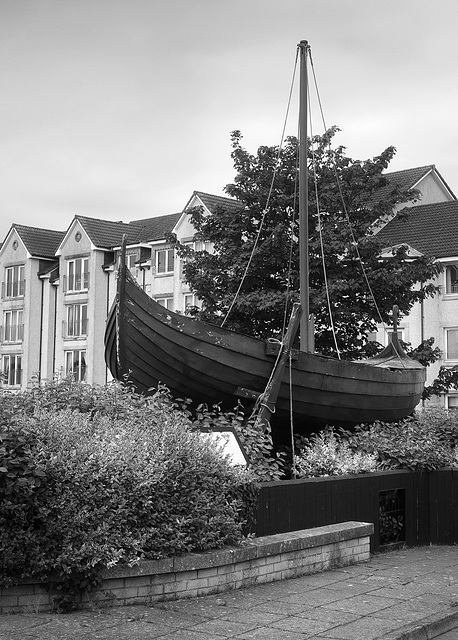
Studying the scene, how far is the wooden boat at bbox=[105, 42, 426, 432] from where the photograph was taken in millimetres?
13070

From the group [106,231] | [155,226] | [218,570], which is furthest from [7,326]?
[218,570]

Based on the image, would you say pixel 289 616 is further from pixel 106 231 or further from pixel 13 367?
pixel 13 367

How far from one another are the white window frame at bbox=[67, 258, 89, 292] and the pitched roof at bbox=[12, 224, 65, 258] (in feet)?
11.8

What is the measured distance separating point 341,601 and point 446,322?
32067 mm

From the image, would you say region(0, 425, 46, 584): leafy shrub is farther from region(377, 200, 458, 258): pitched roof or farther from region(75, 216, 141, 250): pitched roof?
region(75, 216, 141, 250): pitched roof

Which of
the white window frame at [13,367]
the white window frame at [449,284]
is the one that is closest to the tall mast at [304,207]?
the white window frame at [449,284]

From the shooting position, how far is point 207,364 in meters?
13.2

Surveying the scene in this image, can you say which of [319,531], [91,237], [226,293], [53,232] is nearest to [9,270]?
[53,232]

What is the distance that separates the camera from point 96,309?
4978 centimetres

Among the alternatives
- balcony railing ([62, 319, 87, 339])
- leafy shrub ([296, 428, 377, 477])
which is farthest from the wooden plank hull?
balcony railing ([62, 319, 87, 339])

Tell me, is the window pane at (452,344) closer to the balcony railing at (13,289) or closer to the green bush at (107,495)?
the balcony railing at (13,289)

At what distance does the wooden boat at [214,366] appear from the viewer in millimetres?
13070

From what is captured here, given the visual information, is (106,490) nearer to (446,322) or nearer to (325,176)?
(325,176)

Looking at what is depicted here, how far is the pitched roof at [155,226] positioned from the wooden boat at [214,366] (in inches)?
1338
